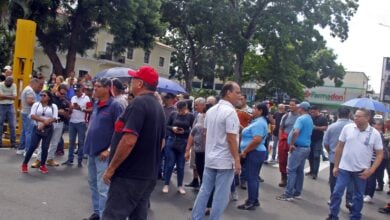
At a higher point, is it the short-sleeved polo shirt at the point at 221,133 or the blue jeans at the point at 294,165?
the short-sleeved polo shirt at the point at 221,133

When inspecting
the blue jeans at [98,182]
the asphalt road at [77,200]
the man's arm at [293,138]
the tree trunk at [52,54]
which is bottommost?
the asphalt road at [77,200]

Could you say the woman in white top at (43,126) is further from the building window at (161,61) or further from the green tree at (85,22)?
the building window at (161,61)

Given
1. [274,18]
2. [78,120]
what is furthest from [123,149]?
[274,18]

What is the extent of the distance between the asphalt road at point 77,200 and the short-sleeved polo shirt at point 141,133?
245 centimetres

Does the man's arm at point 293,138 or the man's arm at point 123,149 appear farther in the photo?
the man's arm at point 293,138

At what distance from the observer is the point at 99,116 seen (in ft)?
18.3

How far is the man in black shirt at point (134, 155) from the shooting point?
393 centimetres

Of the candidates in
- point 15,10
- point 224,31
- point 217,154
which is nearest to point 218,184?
point 217,154

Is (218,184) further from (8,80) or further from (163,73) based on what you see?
(163,73)

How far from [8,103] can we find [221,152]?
7.08m

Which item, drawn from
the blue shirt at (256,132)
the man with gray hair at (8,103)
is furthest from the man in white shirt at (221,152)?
the man with gray hair at (8,103)

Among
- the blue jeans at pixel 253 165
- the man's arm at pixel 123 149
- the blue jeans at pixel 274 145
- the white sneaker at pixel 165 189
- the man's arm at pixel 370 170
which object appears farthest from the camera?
the blue jeans at pixel 274 145

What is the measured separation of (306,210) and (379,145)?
2002 millimetres

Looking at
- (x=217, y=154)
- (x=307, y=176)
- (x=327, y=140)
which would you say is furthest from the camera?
(x=307, y=176)
